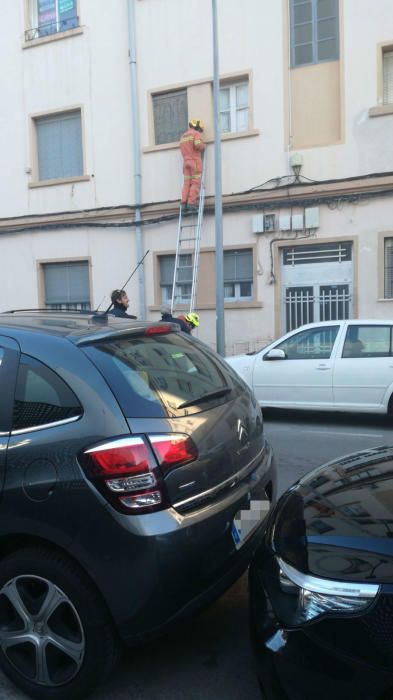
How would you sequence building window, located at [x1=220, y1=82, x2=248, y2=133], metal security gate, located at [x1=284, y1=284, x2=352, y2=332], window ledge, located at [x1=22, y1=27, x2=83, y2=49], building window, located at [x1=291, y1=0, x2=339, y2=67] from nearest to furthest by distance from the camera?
building window, located at [x1=291, y1=0, x2=339, y2=67] < metal security gate, located at [x1=284, y1=284, x2=352, y2=332] < building window, located at [x1=220, y1=82, x2=248, y2=133] < window ledge, located at [x1=22, y1=27, x2=83, y2=49]

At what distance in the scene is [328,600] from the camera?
1.82 metres

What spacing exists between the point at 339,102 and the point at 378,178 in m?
1.86

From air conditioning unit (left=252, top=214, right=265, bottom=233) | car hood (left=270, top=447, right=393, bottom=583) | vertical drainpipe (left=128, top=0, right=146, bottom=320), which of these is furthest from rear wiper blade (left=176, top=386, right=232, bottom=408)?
vertical drainpipe (left=128, top=0, right=146, bottom=320)

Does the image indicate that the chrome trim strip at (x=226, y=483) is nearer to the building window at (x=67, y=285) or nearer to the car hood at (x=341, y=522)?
the car hood at (x=341, y=522)

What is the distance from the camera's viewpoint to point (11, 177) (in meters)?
14.6

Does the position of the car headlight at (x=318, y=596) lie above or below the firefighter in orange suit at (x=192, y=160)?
below

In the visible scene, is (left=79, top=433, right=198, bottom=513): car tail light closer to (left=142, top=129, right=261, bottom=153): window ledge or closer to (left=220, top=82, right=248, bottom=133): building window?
(left=142, top=129, right=261, bottom=153): window ledge

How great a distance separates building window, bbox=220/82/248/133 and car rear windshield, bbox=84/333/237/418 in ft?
34.0

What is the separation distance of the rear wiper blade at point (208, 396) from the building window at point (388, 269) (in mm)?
9165

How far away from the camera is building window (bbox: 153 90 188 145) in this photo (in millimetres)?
12633

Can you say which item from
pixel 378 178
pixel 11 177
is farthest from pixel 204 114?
pixel 11 177

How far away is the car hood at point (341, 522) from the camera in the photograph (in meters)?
1.88

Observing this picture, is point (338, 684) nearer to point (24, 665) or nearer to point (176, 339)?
point (24, 665)

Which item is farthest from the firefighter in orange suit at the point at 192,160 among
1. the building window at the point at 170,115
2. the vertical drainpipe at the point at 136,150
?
the vertical drainpipe at the point at 136,150
